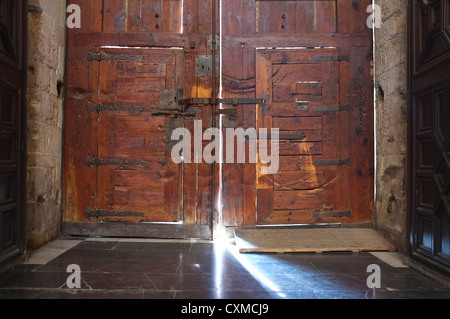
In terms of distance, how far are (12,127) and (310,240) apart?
2860 millimetres

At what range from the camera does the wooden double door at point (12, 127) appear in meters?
2.30

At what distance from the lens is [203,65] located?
3281 mm

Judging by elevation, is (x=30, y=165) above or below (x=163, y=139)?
below

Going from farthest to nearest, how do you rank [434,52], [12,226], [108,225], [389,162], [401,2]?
[108,225], [389,162], [401,2], [12,226], [434,52]

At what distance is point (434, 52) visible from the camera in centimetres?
228

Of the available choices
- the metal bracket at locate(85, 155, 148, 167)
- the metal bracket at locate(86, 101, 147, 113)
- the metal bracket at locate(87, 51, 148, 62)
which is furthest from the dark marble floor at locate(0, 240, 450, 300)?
the metal bracket at locate(87, 51, 148, 62)

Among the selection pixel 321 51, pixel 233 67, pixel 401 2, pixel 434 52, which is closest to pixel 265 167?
pixel 233 67

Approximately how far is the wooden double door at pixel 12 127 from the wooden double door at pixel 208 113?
77 centimetres

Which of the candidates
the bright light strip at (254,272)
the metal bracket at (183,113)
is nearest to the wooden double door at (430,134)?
the bright light strip at (254,272)

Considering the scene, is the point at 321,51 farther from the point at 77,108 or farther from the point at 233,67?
the point at 77,108

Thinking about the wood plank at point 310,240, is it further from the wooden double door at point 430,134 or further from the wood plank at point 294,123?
the wood plank at point 294,123

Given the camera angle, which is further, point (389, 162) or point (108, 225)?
point (108, 225)

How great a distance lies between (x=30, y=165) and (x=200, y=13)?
2365 millimetres

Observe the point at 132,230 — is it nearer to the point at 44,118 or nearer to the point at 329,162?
the point at 44,118
